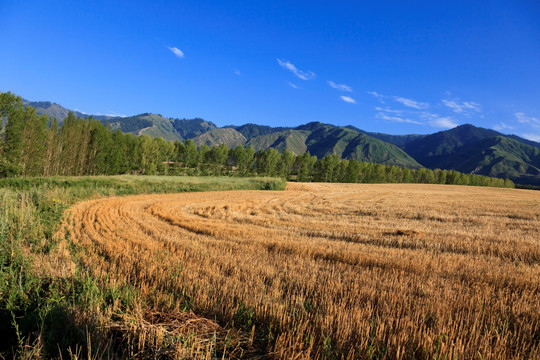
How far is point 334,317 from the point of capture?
13.3 feet

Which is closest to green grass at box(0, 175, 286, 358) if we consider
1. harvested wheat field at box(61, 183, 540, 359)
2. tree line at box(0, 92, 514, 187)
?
harvested wheat field at box(61, 183, 540, 359)

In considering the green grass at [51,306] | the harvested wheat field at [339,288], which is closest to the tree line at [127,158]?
the harvested wheat field at [339,288]

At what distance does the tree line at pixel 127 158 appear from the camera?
136ft

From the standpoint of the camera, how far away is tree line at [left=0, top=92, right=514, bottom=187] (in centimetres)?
4141

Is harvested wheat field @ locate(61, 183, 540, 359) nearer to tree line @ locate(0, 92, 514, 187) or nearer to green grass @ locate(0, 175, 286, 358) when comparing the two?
green grass @ locate(0, 175, 286, 358)

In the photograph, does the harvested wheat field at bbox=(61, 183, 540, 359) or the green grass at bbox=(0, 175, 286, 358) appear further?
the harvested wheat field at bbox=(61, 183, 540, 359)

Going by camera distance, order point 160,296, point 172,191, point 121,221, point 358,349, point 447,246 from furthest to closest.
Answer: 1. point 172,191
2. point 121,221
3. point 447,246
4. point 160,296
5. point 358,349

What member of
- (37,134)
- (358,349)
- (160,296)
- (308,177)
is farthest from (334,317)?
(308,177)

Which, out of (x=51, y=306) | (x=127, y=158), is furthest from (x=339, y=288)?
(x=127, y=158)

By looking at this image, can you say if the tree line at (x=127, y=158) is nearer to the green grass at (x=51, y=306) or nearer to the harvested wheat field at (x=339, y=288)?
the harvested wheat field at (x=339, y=288)

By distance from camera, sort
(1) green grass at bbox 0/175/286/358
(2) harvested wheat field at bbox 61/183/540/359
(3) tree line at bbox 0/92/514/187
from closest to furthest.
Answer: (1) green grass at bbox 0/175/286/358 → (2) harvested wheat field at bbox 61/183/540/359 → (3) tree line at bbox 0/92/514/187

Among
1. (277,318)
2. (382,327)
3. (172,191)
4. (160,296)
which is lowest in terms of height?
(172,191)

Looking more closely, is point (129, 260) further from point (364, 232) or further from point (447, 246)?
point (447, 246)

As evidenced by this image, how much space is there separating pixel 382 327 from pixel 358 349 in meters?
0.49
